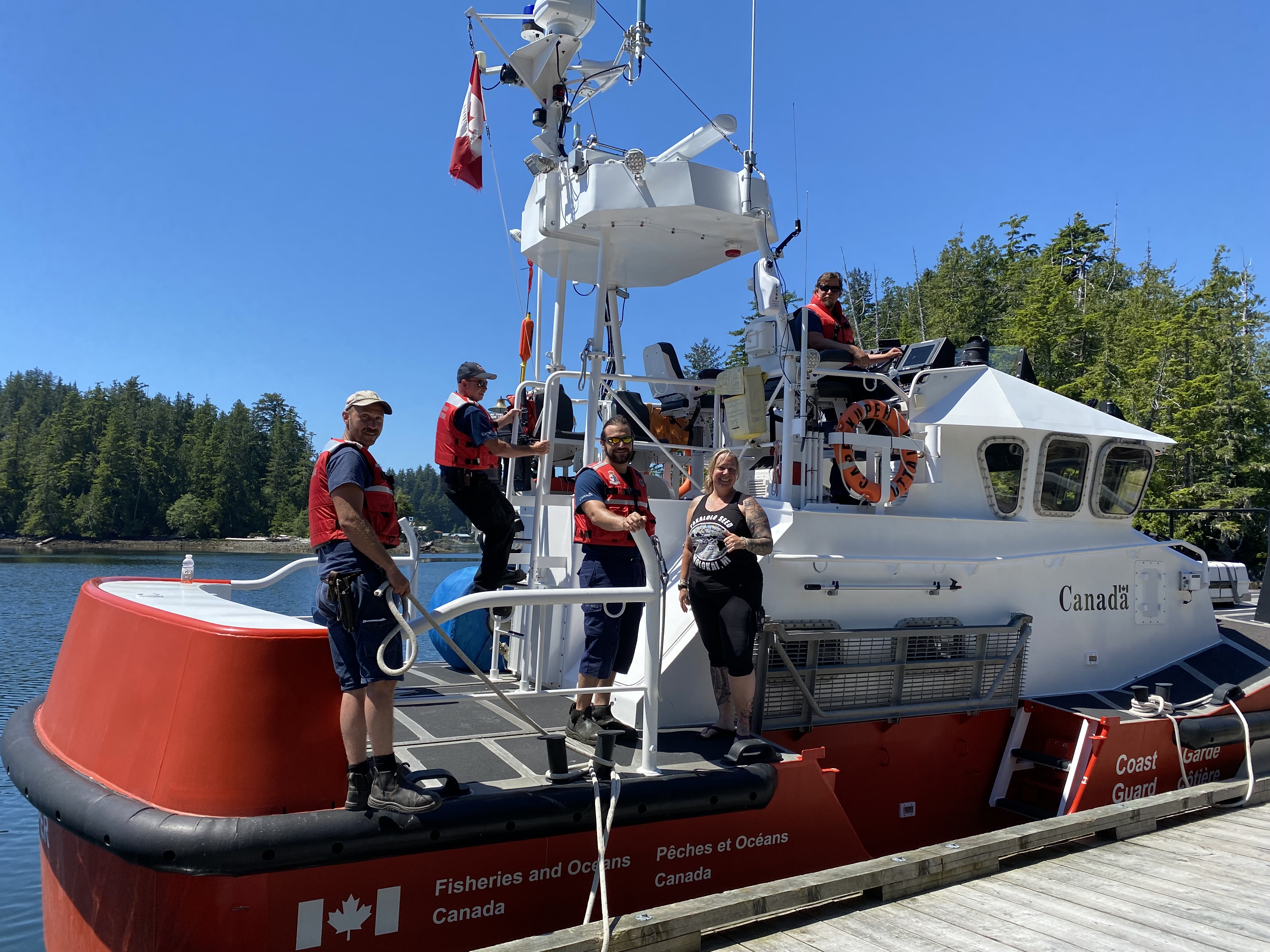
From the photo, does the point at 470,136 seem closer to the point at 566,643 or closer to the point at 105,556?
the point at 566,643

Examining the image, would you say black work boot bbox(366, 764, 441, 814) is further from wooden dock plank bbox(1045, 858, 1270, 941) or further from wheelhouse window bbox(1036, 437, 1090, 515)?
wheelhouse window bbox(1036, 437, 1090, 515)

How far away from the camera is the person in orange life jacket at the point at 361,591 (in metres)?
3.03

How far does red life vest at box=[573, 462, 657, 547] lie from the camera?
14.1 feet

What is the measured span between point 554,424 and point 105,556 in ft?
185

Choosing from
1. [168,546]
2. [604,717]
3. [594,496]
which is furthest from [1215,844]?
[168,546]

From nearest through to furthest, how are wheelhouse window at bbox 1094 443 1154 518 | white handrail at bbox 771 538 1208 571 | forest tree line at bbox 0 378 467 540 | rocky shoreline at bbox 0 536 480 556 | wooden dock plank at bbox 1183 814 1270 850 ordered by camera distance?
wooden dock plank at bbox 1183 814 1270 850
white handrail at bbox 771 538 1208 571
wheelhouse window at bbox 1094 443 1154 518
rocky shoreline at bbox 0 536 480 556
forest tree line at bbox 0 378 467 540

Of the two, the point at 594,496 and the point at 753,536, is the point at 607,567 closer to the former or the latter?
the point at 594,496

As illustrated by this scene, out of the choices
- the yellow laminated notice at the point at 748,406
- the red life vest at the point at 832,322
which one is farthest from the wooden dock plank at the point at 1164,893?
the red life vest at the point at 832,322

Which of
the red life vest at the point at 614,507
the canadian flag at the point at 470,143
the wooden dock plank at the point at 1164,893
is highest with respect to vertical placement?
the canadian flag at the point at 470,143

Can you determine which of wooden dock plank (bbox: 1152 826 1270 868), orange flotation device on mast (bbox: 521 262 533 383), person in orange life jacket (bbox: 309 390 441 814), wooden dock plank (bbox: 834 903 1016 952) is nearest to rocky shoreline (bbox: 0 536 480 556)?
orange flotation device on mast (bbox: 521 262 533 383)

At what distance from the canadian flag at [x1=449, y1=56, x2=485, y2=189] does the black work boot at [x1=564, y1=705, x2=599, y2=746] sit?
14.6ft

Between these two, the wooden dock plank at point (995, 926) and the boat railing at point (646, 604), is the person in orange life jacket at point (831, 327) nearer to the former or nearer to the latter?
the boat railing at point (646, 604)

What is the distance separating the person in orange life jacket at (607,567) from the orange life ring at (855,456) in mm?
1990

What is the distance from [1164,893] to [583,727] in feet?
8.99
